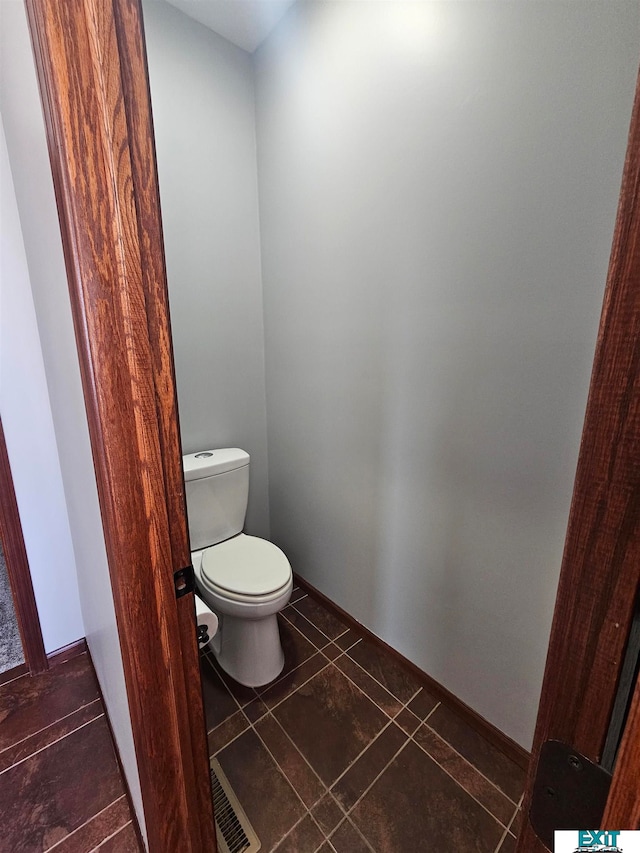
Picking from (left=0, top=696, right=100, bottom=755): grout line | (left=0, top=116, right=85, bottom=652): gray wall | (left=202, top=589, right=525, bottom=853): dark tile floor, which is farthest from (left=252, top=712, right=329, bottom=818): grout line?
(left=0, top=116, right=85, bottom=652): gray wall

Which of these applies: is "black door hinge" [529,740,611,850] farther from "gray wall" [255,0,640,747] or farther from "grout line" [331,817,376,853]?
"grout line" [331,817,376,853]

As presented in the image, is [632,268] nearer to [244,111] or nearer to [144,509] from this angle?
[144,509]

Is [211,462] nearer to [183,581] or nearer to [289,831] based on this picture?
[183,581]

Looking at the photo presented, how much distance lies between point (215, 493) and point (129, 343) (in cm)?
126

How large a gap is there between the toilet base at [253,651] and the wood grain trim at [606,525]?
129 centimetres

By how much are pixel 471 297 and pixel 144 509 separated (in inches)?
41.1

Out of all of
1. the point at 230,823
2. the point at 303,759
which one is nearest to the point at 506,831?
the point at 303,759

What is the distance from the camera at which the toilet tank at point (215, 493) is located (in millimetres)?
1635

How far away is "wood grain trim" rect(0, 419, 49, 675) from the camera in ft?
4.47

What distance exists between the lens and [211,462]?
169 cm

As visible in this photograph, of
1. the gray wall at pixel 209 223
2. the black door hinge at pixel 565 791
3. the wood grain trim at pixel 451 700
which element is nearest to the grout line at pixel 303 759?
the wood grain trim at pixel 451 700

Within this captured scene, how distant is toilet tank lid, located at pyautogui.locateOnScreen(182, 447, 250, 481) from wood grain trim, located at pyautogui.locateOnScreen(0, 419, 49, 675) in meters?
0.62

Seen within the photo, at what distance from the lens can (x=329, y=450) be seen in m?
1.69

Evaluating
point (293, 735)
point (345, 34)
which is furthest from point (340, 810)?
point (345, 34)
